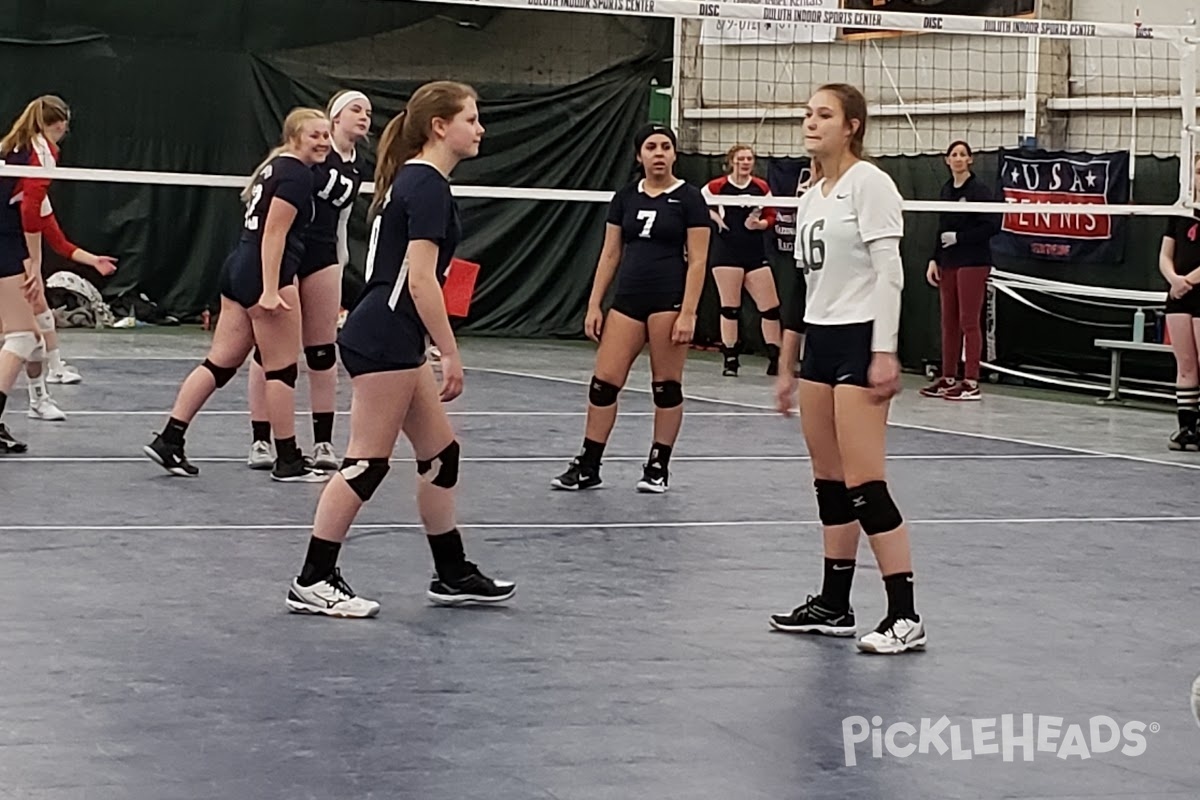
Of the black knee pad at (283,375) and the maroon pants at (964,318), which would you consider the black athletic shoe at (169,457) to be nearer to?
the black knee pad at (283,375)

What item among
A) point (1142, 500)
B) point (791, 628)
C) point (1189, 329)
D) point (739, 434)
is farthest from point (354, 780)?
point (1189, 329)

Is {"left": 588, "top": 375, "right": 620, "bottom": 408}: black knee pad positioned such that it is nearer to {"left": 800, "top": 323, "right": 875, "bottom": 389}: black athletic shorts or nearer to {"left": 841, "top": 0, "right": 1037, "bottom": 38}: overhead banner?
{"left": 800, "top": 323, "right": 875, "bottom": 389}: black athletic shorts

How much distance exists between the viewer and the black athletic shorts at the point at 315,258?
9.32m

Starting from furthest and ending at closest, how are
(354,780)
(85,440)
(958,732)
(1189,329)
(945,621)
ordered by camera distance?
(1189,329) < (85,440) < (945,621) < (958,732) < (354,780)

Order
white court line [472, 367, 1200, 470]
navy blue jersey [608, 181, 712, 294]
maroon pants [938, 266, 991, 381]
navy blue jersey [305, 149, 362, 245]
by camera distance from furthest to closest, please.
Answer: maroon pants [938, 266, 991, 381] < white court line [472, 367, 1200, 470] < navy blue jersey [305, 149, 362, 245] < navy blue jersey [608, 181, 712, 294]

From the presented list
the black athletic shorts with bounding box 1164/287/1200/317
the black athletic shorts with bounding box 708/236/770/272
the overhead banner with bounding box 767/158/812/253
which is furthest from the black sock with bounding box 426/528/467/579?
the overhead banner with bounding box 767/158/812/253

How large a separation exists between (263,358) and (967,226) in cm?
694

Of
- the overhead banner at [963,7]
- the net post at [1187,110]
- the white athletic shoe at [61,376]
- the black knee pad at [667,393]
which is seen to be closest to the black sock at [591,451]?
the black knee pad at [667,393]

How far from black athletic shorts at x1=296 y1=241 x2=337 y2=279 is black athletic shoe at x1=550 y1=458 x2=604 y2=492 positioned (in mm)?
1490

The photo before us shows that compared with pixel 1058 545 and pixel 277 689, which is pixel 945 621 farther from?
pixel 277 689

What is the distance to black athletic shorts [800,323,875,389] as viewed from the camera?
5.99 meters

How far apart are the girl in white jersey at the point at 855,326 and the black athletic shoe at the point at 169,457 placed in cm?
408

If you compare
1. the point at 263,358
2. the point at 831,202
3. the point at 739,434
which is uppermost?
the point at 831,202

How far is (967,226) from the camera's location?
1464 centimetres
